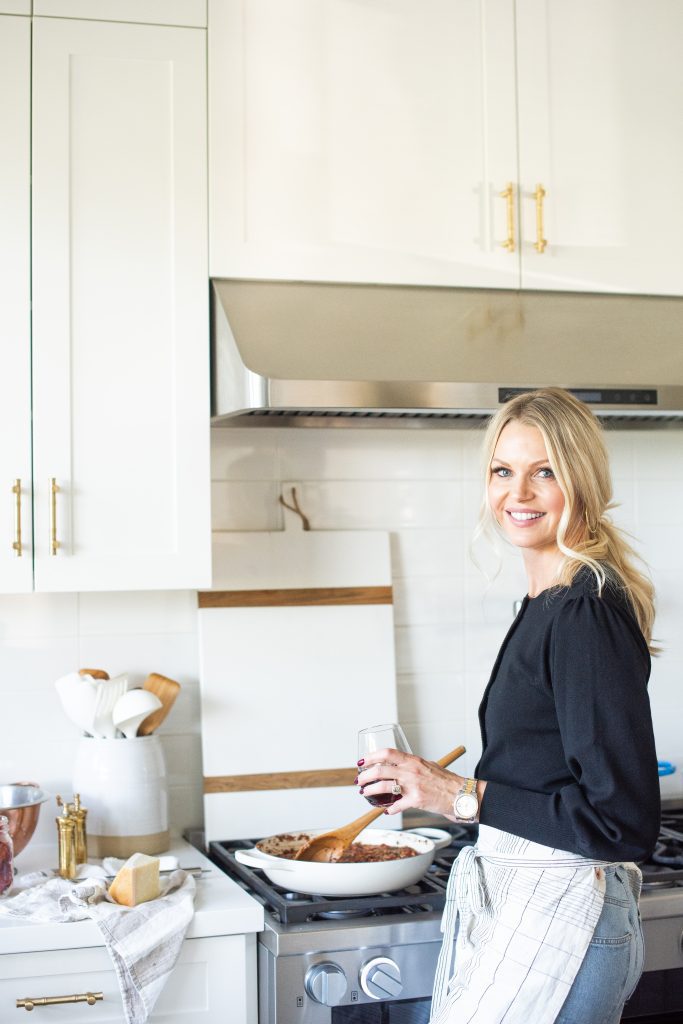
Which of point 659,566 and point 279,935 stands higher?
point 659,566

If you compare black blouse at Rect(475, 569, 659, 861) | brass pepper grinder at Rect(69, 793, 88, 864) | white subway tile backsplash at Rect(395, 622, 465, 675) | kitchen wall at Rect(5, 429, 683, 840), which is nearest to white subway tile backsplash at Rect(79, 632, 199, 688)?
kitchen wall at Rect(5, 429, 683, 840)

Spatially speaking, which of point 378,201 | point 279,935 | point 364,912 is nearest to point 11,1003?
point 279,935

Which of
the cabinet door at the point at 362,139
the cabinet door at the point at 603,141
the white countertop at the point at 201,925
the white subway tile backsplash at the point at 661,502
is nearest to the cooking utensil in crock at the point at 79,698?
the white countertop at the point at 201,925

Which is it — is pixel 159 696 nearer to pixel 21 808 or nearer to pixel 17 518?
pixel 21 808

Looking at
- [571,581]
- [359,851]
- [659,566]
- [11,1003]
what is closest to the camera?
[571,581]

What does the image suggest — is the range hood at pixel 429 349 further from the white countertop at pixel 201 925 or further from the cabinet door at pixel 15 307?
the white countertop at pixel 201 925

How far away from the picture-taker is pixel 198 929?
6.04 ft

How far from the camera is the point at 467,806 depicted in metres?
1.56

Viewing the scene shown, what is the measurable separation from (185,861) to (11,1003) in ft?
1.62

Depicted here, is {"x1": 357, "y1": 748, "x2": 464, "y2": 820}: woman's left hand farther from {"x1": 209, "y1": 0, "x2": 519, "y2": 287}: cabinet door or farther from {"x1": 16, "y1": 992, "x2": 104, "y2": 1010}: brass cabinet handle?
{"x1": 209, "y1": 0, "x2": 519, "y2": 287}: cabinet door

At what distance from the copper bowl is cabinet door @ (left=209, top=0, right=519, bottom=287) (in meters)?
1.07

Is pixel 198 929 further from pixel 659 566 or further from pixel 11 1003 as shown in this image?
pixel 659 566

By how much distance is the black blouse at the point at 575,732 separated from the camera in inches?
55.2

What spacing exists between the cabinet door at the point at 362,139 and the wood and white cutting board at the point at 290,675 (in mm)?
640
